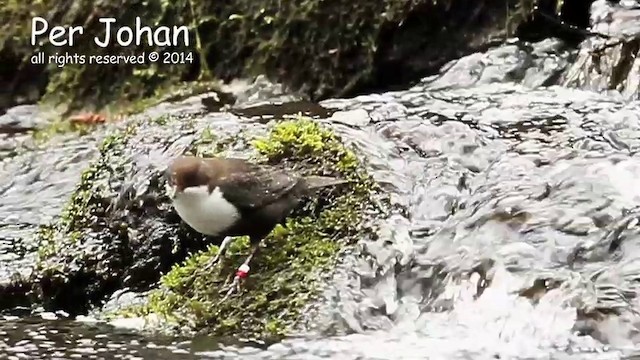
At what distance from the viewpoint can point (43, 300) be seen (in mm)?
4488

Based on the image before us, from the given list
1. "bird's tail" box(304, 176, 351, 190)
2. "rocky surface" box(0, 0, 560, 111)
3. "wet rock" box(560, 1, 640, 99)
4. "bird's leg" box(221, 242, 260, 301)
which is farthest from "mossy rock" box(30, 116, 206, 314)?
"wet rock" box(560, 1, 640, 99)

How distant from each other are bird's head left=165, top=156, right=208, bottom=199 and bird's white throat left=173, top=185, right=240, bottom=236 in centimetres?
2

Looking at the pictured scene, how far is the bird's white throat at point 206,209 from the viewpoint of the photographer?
3781 mm

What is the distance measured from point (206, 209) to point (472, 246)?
1.10 metres

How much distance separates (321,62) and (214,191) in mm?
3152

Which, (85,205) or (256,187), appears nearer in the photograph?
(256,187)

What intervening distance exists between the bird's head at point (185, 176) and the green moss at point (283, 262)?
0.48m

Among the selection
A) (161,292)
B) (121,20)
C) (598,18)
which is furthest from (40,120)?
(598,18)

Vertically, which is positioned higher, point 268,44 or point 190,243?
point 268,44

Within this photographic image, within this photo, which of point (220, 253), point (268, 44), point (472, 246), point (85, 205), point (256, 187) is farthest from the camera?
point (268, 44)

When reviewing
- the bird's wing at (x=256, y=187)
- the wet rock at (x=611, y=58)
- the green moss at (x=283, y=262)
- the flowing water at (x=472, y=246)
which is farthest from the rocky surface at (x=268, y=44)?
the bird's wing at (x=256, y=187)

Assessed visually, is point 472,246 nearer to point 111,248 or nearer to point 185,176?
point 185,176

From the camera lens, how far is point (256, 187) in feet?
12.9

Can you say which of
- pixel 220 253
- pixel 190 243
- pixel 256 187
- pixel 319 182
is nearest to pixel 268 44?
pixel 190 243
